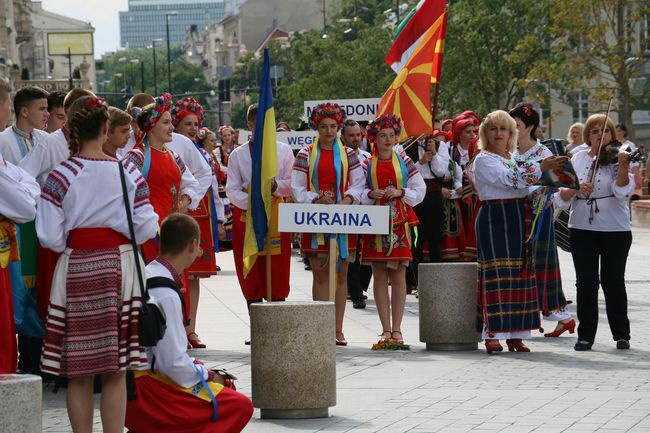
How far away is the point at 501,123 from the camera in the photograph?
1264 centimetres

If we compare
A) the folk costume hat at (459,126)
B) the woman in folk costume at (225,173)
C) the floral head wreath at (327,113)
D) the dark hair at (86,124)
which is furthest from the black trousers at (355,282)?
the dark hair at (86,124)

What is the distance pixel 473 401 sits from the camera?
10.0 meters

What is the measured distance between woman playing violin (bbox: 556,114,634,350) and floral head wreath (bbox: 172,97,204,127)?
123 inches

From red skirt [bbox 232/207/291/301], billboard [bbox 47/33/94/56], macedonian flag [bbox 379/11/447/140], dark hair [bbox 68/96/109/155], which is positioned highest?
billboard [bbox 47/33/94/56]

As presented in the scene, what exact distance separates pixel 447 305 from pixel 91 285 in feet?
18.1

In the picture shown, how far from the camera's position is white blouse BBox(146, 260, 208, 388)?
7.75m

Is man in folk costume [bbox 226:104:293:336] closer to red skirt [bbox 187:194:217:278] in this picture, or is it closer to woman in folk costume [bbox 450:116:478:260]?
red skirt [bbox 187:194:217:278]

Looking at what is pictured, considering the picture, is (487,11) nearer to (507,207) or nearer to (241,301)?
(241,301)

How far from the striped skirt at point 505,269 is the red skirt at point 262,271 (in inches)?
66.6

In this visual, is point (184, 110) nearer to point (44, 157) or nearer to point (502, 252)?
point (502, 252)

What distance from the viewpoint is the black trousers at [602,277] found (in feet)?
42.6

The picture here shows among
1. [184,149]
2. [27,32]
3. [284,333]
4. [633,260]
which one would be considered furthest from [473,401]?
[27,32]

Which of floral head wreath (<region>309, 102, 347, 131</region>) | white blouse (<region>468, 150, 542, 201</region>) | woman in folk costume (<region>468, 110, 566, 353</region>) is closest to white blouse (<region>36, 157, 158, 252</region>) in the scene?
white blouse (<region>468, 150, 542, 201</region>)

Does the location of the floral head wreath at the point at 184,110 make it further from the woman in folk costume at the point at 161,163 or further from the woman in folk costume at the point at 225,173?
the woman in folk costume at the point at 225,173
